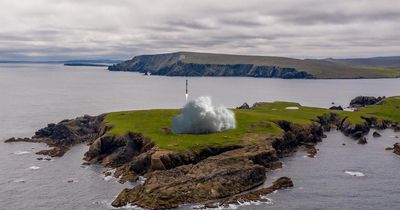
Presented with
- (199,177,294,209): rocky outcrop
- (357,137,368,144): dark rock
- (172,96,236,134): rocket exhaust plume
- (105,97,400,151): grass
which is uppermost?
(172,96,236,134): rocket exhaust plume

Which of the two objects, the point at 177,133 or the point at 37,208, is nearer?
the point at 37,208

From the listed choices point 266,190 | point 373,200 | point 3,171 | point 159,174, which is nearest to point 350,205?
point 373,200

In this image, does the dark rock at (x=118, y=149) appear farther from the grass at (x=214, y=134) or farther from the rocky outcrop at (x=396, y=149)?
the rocky outcrop at (x=396, y=149)

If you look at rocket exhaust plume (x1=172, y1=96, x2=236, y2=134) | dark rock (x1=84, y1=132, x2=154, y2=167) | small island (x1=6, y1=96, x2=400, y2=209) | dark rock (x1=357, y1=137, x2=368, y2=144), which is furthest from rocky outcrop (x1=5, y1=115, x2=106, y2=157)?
dark rock (x1=357, y1=137, x2=368, y2=144)

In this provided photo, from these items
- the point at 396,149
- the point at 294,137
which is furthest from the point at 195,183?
the point at 396,149

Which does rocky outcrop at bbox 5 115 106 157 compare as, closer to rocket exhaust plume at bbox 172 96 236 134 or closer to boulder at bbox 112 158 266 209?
rocket exhaust plume at bbox 172 96 236 134

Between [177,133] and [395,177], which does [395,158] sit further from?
[177,133]

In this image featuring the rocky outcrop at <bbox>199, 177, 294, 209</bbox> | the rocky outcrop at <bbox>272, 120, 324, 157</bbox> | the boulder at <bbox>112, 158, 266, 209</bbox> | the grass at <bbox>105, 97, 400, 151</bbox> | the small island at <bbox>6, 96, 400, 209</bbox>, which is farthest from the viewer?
the rocky outcrop at <bbox>272, 120, 324, 157</bbox>
